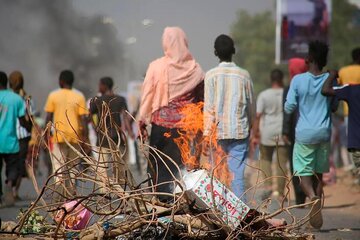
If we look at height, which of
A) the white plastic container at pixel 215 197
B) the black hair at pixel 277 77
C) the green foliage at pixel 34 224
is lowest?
the green foliage at pixel 34 224

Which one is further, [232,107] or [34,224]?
[232,107]

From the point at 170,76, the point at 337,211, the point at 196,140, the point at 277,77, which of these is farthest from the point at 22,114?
the point at 337,211

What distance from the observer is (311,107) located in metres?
10.5

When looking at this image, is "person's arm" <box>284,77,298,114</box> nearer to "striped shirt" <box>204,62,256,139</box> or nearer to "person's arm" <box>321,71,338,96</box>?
"person's arm" <box>321,71,338,96</box>

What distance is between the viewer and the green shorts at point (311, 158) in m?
10.5

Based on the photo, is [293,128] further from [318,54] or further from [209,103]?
[209,103]

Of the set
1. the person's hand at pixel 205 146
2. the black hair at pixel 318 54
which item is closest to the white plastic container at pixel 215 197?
the person's hand at pixel 205 146

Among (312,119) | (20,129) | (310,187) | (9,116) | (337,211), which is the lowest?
(337,211)

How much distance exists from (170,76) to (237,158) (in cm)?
115

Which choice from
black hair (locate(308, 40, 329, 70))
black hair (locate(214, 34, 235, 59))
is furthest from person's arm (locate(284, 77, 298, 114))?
black hair (locate(214, 34, 235, 59))

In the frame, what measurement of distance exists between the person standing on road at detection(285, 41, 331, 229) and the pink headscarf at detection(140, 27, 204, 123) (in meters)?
1.07

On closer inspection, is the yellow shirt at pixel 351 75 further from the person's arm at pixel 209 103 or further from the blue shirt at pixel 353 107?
the person's arm at pixel 209 103

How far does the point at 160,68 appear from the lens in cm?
1050

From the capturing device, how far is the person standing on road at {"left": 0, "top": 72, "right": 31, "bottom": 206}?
42.8 ft
